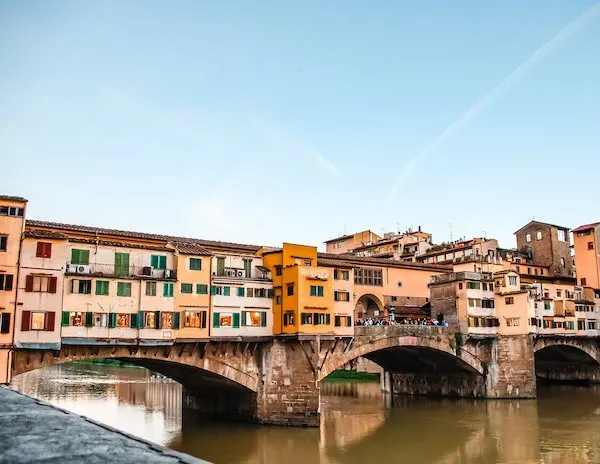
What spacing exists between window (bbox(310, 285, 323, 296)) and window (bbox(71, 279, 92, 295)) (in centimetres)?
1415

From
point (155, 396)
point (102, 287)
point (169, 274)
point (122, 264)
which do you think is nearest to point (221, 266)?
point (169, 274)

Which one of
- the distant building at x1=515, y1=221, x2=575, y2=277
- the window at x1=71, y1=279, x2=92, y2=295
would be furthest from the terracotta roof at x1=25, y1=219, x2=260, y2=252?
the distant building at x1=515, y1=221, x2=575, y2=277

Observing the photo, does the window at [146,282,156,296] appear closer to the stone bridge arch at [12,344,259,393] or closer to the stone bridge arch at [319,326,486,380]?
the stone bridge arch at [12,344,259,393]

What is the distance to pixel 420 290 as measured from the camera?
2333 inches

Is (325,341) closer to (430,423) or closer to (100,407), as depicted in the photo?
(430,423)

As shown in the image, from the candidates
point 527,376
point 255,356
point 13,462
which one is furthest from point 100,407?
point 13,462

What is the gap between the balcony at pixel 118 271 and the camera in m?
32.9

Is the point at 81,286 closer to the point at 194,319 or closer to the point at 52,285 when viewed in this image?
the point at 52,285

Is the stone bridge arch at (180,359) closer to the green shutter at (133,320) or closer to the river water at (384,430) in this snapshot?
the green shutter at (133,320)

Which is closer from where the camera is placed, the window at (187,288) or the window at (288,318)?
the window at (187,288)

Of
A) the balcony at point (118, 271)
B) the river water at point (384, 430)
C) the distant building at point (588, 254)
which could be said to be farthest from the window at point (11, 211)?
the distant building at point (588, 254)

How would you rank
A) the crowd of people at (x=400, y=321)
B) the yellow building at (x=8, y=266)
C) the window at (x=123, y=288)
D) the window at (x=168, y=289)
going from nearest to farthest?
1. the yellow building at (x=8, y=266)
2. the window at (x=123, y=288)
3. the window at (x=168, y=289)
4. the crowd of people at (x=400, y=321)

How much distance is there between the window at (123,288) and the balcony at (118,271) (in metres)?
0.47

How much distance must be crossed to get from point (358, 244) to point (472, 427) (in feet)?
152
